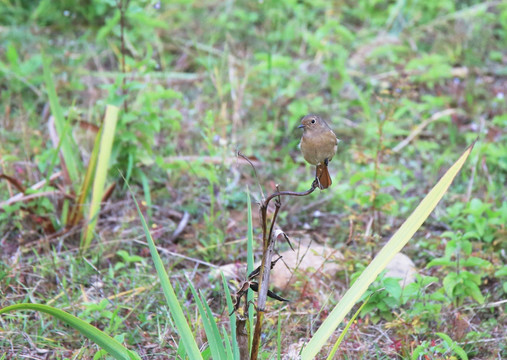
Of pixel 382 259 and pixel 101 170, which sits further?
pixel 101 170

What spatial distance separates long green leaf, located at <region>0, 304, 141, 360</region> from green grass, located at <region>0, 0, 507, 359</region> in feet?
0.90

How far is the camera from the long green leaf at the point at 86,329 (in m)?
1.76

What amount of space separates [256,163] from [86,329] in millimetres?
2529

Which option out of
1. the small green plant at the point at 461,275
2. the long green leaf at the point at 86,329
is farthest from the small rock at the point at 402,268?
the long green leaf at the point at 86,329

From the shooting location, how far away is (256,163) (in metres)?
4.21

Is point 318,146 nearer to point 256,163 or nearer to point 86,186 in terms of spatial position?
point 86,186

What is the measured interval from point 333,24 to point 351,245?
92.3 inches

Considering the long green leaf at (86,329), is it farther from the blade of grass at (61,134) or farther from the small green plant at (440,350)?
the blade of grass at (61,134)

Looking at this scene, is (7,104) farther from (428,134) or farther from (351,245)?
(428,134)

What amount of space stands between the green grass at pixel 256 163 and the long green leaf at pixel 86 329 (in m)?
0.28

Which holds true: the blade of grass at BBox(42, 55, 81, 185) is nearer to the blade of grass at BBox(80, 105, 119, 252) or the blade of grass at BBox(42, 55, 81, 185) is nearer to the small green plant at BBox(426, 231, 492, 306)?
the blade of grass at BBox(80, 105, 119, 252)

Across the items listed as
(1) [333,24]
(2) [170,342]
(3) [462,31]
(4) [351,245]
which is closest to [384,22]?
(3) [462,31]

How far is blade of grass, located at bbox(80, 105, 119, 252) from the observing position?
3188 mm

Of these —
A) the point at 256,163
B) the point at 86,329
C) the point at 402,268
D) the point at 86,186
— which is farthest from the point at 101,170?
the point at 402,268
